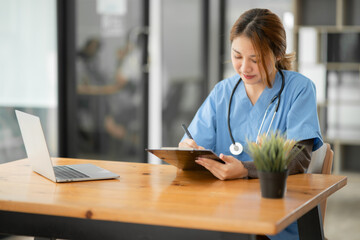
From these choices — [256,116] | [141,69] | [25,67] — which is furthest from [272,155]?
[141,69]

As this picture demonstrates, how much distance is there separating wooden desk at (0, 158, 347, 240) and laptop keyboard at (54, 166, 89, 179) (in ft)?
0.19

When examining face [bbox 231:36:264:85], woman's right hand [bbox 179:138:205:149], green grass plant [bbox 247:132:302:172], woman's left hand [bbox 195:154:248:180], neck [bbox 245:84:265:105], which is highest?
face [bbox 231:36:264:85]

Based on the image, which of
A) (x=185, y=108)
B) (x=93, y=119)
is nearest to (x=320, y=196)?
(x=93, y=119)

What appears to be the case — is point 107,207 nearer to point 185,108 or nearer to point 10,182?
point 10,182

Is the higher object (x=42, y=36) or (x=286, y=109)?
(x=42, y=36)

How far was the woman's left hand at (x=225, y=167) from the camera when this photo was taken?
5.24 feet

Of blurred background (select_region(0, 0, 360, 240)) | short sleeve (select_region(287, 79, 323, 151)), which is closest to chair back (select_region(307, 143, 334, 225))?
short sleeve (select_region(287, 79, 323, 151))

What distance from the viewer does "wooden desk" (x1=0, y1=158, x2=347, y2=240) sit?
115 cm

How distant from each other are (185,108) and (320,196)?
385 cm

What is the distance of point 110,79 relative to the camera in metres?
4.10

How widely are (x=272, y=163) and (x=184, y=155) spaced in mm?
363

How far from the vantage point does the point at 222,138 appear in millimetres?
2006

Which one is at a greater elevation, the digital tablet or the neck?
the neck

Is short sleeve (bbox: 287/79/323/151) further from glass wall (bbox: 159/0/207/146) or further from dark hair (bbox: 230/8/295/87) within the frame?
glass wall (bbox: 159/0/207/146)
